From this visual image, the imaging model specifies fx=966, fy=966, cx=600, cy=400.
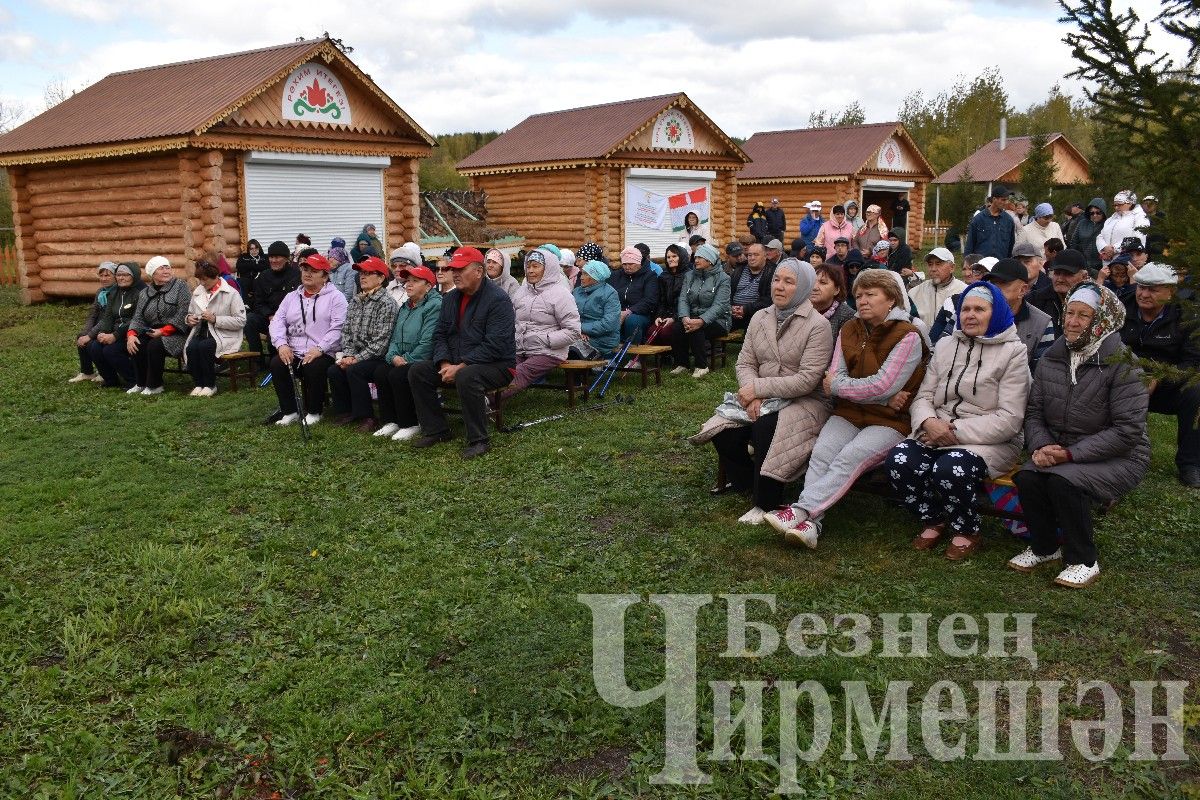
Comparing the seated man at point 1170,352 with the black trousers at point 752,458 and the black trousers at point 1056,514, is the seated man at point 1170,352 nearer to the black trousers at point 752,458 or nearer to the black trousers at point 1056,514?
the black trousers at point 1056,514

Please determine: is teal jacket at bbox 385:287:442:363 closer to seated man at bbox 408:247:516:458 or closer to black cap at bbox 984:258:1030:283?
seated man at bbox 408:247:516:458

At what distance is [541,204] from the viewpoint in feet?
73.9

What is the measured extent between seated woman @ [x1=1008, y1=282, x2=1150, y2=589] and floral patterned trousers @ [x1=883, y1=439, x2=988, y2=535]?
24 centimetres

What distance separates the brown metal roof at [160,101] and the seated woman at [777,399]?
1121 centimetres

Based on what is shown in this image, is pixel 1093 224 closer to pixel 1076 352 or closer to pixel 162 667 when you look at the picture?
pixel 1076 352

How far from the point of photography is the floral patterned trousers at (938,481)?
5.01 meters

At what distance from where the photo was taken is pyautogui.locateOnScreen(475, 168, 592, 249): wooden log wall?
2142 centimetres

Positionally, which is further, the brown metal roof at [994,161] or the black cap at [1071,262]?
the brown metal roof at [994,161]

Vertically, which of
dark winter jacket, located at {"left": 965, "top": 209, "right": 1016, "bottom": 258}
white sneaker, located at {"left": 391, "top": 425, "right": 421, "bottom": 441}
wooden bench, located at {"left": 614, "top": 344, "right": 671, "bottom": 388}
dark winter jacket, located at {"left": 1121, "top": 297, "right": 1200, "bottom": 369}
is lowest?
white sneaker, located at {"left": 391, "top": 425, "right": 421, "bottom": 441}

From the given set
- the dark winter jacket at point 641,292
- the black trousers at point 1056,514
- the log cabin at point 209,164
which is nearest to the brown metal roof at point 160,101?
the log cabin at point 209,164

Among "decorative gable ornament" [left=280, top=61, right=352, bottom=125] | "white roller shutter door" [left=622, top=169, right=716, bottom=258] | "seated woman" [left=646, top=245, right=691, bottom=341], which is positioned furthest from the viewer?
"white roller shutter door" [left=622, top=169, right=716, bottom=258]

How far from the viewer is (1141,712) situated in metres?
3.62

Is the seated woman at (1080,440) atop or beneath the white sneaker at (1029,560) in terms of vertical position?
atop

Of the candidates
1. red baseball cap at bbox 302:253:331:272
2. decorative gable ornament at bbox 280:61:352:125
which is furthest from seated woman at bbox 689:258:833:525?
decorative gable ornament at bbox 280:61:352:125
